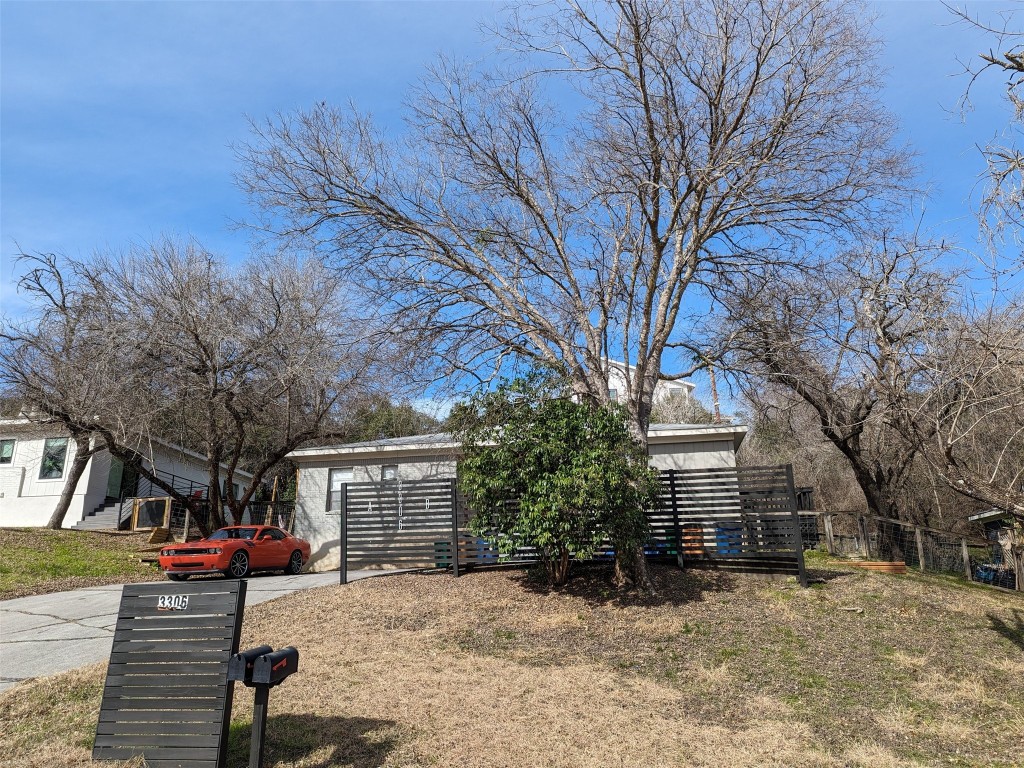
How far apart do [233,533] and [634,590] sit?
912 centimetres

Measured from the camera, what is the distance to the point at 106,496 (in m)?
25.5

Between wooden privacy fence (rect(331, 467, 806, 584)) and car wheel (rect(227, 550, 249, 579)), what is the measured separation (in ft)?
10.2

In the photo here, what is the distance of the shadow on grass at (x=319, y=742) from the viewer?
488 centimetres

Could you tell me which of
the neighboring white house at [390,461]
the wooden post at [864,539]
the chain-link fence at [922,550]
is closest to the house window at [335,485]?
the neighboring white house at [390,461]

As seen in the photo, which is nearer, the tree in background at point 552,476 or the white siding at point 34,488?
the tree in background at point 552,476

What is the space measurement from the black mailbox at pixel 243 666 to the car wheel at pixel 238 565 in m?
10.4

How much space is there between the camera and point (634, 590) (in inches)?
402

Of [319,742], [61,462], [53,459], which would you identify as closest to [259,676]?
[319,742]

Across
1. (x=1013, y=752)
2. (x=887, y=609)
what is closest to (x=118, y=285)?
(x=887, y=609)

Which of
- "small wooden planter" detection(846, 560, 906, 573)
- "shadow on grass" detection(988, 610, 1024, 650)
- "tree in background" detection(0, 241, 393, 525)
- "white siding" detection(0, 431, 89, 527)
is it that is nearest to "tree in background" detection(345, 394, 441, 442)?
"tree in background" detection(0, 241, 393, 525)

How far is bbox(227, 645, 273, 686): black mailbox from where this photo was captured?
14.3 feet

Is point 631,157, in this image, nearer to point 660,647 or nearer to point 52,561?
point 660,647

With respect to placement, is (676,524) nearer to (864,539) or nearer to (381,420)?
(864,539)

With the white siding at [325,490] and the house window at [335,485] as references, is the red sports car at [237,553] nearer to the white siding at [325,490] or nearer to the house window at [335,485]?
the white siding at [325,490]
